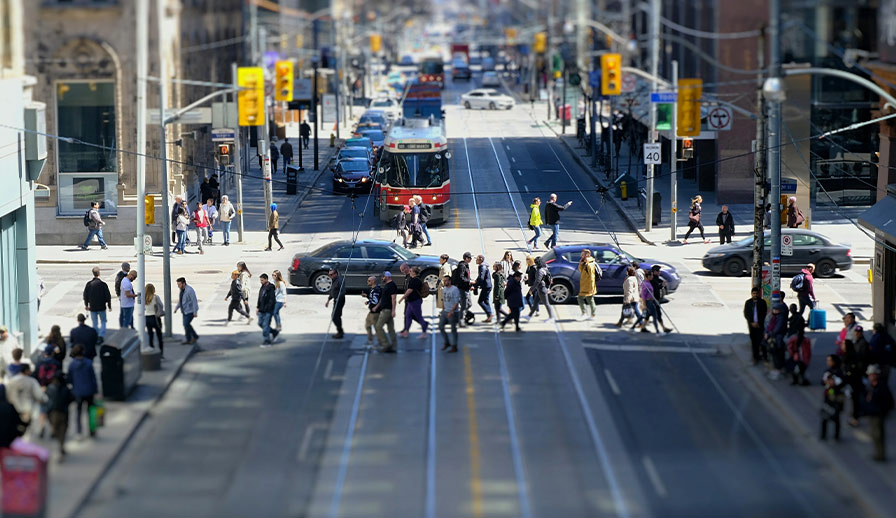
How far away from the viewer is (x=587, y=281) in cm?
3231

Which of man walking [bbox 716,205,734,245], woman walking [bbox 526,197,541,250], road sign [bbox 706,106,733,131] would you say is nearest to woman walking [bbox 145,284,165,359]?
woman walking [bbox 526,197,541,250]

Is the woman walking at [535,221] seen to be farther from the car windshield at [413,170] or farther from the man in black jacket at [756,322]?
the man in black jacket at [756,322]

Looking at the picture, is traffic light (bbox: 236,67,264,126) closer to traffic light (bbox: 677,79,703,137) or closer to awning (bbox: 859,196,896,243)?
traffic light (bbox: 677,79,703,137)

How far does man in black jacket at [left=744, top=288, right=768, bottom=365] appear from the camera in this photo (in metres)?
27.3

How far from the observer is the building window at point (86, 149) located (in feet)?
150

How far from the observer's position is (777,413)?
941 inches

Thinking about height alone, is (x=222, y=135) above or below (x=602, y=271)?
above

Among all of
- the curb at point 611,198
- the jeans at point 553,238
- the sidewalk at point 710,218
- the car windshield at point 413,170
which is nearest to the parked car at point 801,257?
the sidewalk at point 710,218

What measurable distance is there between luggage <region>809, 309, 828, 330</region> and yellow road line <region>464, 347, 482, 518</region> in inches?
304

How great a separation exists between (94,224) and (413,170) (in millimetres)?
10795

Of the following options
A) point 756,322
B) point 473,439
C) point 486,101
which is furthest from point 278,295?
point 486,101

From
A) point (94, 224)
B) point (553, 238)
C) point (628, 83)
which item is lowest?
point (553, 238)

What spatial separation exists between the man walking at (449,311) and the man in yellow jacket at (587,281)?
4186mm

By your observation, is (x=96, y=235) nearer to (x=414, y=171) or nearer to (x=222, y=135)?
(x=222, y=135)
